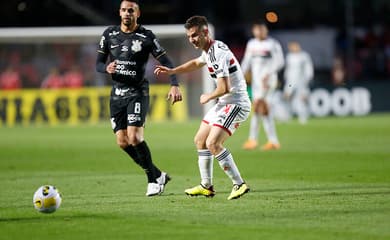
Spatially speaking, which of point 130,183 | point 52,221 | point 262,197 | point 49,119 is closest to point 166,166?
point 130,183

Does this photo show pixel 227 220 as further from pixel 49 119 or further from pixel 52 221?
pixel 49 119

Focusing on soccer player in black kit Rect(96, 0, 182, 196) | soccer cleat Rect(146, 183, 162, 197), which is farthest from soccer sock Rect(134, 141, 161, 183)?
soccer cleat Rect(146, 183, 162, 197)

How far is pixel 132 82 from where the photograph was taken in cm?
1141

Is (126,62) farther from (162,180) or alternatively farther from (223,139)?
(223,139)

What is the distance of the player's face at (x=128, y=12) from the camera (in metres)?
11.1

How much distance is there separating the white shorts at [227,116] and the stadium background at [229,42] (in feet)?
60.2

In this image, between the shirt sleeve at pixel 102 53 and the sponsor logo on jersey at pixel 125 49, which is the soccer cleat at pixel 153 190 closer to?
the shirt sleeve at pixel 102 53

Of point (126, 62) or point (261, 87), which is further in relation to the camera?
point (261, 87)

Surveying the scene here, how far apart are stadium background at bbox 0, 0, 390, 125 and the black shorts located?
17330mm

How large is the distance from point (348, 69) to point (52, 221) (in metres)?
23.5

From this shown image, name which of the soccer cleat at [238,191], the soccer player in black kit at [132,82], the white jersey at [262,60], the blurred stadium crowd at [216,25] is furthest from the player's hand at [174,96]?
the blurred stadium crowd at [216,25]

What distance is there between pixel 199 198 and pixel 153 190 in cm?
72

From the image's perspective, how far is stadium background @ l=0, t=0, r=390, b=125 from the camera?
30781mm

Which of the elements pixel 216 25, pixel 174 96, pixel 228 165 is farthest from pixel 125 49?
pixel 216 25
